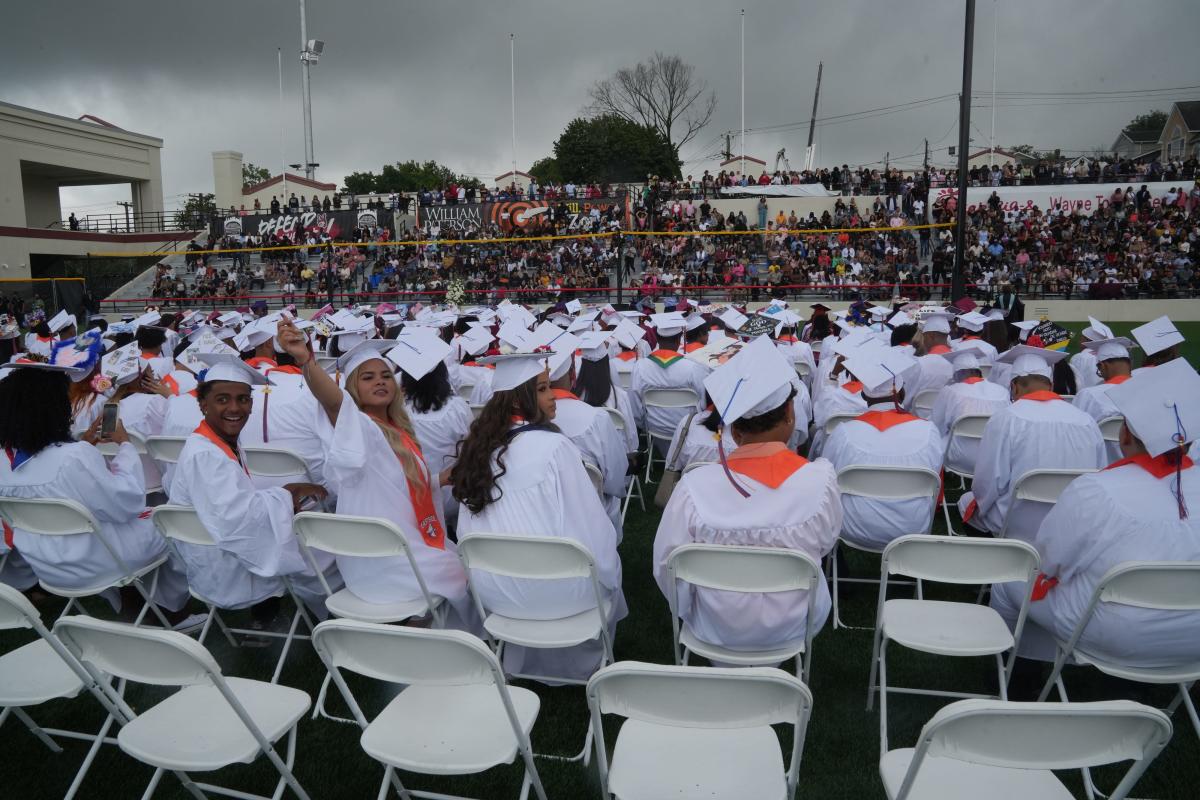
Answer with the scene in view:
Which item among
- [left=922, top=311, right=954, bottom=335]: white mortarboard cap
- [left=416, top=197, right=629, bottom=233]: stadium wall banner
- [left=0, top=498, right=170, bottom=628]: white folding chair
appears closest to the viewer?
[left=0, top=498, right=170, bottom=628]: white folding chair

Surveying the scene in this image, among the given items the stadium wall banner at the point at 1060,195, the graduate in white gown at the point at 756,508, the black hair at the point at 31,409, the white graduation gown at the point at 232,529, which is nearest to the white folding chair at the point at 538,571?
the graduate in white gown at the point at 756,508

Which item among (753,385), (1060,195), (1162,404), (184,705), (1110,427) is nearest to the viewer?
(184,705)

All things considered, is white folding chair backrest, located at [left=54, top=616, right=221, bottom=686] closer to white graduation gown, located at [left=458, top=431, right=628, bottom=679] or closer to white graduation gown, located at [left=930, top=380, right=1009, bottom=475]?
white graduation gown, located at [left=458, top=431, right=628, bottom=679]

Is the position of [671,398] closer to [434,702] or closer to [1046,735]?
[434,702]

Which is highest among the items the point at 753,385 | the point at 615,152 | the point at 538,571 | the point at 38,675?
the point at 615,152

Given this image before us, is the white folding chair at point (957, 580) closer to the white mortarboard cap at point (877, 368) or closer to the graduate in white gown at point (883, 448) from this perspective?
the graduate in white gown at point (883, 448)

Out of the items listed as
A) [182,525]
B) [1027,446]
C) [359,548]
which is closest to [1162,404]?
[1027,446]

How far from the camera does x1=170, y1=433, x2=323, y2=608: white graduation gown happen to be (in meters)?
3.39

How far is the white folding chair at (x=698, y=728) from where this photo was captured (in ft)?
5.85

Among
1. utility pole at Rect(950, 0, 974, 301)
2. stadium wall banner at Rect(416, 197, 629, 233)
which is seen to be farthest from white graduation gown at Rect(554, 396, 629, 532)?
stadium wall banner at Rect(416, 197, 629, 233)

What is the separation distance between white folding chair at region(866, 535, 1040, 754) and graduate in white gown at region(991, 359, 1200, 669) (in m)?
0.20

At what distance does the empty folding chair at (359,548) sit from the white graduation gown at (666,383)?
3.57m

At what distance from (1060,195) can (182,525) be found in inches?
1299

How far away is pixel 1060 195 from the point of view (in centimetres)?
2859
